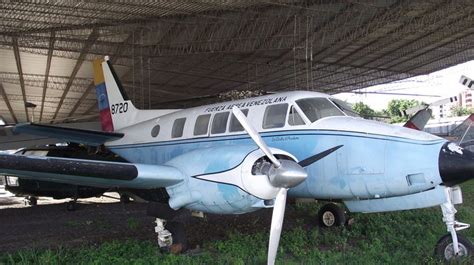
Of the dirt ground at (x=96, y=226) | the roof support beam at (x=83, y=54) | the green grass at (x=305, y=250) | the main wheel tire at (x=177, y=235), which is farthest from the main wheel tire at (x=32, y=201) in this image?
the main wheel tire at (x=177, y=235)

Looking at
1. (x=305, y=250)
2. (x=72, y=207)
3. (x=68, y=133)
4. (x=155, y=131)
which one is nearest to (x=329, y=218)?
(x=305, y=250)

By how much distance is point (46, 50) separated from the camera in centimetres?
2311

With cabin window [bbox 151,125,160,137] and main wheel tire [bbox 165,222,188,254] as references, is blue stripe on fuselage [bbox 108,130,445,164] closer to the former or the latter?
cabin window [bbox 151,125,160,137]

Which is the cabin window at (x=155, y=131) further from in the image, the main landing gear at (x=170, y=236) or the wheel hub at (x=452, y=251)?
the wheel hub at (x=452, y=251)

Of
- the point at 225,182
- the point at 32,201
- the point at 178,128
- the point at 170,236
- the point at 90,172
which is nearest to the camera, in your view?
the point at 90,172

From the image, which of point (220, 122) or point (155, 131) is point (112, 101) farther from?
point (220, 122)

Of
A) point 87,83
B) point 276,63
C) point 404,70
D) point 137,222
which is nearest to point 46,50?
point 87,83

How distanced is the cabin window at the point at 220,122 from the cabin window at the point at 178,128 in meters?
0.95

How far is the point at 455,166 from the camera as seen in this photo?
6125mm

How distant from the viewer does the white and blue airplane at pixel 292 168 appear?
20.3 feet

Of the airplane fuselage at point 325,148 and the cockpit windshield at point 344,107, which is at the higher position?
the cockpit windshield at point 344,107

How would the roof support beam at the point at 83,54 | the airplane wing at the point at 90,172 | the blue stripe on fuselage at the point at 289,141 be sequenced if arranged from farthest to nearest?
the roof support beam at the point at 83,54 → the blue stripe on fuselage at the point at 289,141 → the airplane wing at the point at 90,172

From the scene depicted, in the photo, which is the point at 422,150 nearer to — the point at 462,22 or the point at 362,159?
the point at 362,159

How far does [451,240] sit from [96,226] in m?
7.67
